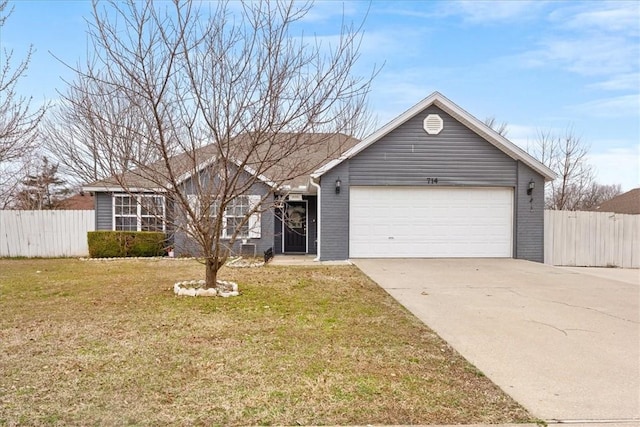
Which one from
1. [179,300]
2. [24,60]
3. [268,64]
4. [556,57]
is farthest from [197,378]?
[556,57]

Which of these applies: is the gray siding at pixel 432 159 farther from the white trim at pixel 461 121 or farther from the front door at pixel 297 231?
the front door at pixel 297 231

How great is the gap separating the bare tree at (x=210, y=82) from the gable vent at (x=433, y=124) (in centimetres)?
709

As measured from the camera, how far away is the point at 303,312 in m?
6.38

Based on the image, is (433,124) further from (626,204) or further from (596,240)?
(626,204)

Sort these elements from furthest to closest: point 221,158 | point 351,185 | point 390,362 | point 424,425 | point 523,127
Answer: point 523,127
point 351,185
point 221,158
point 390,362
point 424,425

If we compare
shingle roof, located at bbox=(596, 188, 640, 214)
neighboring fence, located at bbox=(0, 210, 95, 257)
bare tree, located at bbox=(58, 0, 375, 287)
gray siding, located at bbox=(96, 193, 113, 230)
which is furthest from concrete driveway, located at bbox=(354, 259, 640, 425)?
shingle roof, located at bbox=(596, 188, 640, 214)

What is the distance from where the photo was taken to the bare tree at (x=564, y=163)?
81.5 feet

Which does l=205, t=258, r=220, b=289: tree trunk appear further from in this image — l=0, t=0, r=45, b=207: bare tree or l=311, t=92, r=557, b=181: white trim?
l=311, t=92, r=557, b=181: white trim

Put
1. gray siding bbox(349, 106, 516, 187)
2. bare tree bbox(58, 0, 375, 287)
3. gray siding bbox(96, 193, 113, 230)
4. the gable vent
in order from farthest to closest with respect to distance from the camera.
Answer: gray siding bbox(96, 193, 113, 230), the gable vent, gray siding bbox(349, 106, 516, 187), bare tree bbox(58, 0, 375, 287)

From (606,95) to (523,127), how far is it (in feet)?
29.7

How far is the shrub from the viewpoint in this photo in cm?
1470

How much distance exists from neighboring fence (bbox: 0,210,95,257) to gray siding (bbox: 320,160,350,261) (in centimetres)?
893

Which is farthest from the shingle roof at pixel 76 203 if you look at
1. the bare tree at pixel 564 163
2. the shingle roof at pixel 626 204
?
the shingle roof at pixel 626 204

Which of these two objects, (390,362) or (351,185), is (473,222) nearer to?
(351,185)
